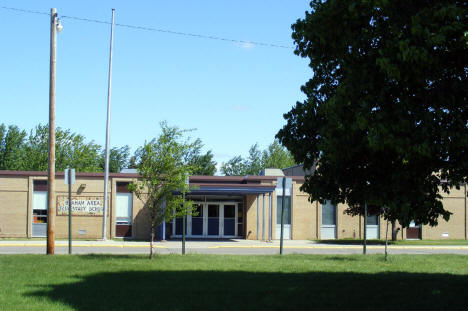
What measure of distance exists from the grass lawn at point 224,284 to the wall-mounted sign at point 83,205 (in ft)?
46.1

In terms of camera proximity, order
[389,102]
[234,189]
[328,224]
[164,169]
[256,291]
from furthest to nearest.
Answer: [328,224] → [234,189] → [164,169] → [256,291] → [389,102]

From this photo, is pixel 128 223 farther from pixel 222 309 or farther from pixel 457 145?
pixel 457 145

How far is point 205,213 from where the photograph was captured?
33.5 m

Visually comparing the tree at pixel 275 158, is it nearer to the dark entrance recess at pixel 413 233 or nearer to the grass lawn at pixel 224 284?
the dark entrance recess at pixel 413 233

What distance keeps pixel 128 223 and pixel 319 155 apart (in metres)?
22.9

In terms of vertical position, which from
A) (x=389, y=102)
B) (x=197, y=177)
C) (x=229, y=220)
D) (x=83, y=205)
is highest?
(x=389, y=102)

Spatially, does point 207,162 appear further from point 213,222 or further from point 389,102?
point 389,102

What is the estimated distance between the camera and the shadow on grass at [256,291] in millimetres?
9781

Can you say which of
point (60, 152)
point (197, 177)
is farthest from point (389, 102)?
point (60, 152)

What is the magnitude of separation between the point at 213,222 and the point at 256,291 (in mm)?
22492

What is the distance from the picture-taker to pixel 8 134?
64.9 m

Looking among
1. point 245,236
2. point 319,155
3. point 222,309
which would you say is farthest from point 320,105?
point 245,236

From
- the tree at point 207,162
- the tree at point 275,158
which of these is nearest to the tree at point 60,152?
the tree at point 207,162

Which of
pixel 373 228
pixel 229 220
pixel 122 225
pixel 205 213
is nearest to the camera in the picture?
pixel 122 225
